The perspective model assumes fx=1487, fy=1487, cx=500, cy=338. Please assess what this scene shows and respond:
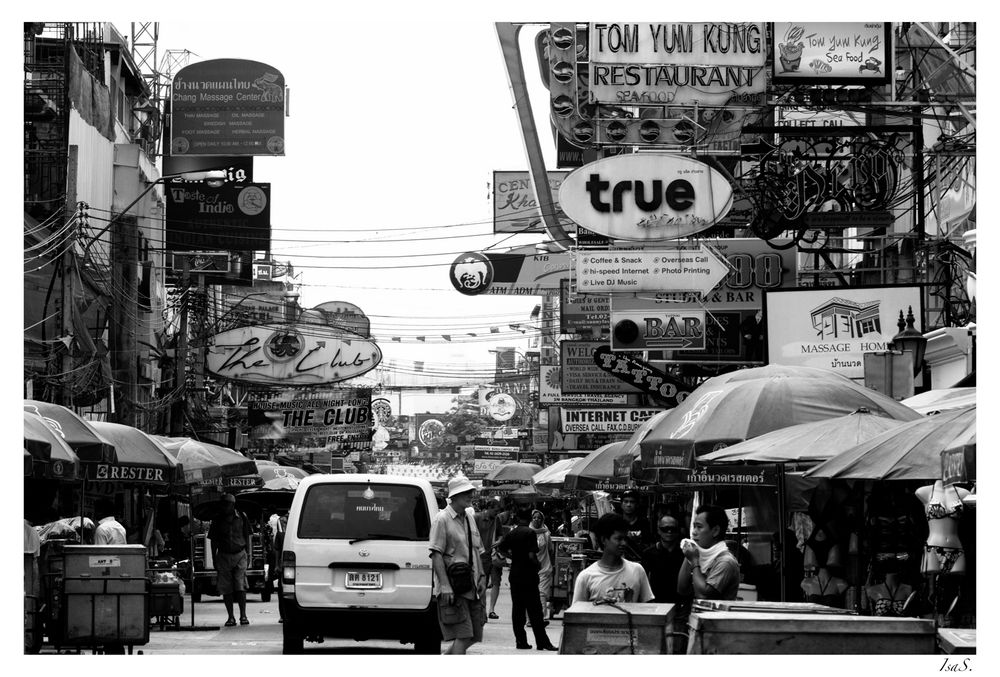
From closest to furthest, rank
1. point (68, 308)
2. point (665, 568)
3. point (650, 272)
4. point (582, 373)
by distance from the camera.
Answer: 1. point (665, 568)
2. point (650, 272)
3. point (68, 308)
4. point (582, 373)

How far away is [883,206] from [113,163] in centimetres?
2729

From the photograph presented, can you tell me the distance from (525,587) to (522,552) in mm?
603

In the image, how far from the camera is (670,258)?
23.4 m

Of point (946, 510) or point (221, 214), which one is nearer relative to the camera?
point (946, 510)

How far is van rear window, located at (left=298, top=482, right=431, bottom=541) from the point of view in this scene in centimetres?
1573

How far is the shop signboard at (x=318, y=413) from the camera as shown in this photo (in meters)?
53.7

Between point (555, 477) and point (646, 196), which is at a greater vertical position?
point (646, 196)

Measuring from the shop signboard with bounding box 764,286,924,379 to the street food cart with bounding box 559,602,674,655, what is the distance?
15.2 meters

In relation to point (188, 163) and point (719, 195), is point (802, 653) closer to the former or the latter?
point (719, 195)

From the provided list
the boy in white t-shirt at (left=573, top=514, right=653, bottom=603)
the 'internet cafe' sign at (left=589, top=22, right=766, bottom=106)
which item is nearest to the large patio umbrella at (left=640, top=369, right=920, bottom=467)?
the boy in white t-shirt at (left=573, top=514, right=653, bottom=603)

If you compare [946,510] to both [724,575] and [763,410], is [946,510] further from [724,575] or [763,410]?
[763,410]

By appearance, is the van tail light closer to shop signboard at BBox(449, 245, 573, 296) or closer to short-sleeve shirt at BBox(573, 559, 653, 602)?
short-sleeve shirt at BBox(573, 559, 653, 602)

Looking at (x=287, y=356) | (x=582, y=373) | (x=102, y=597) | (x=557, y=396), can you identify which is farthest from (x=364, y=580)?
(x=557, y=396)

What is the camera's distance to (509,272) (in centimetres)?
3916
